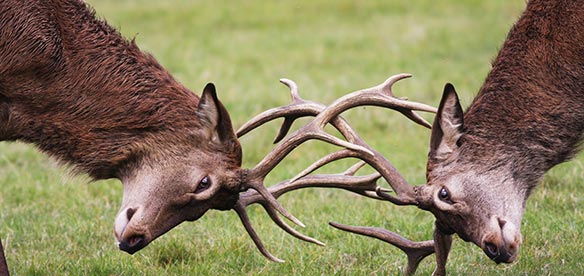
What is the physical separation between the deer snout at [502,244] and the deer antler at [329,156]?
0.57 meters

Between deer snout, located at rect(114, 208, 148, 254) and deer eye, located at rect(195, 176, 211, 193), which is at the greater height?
deer eye, located at rect(195, 176, 211, 193)

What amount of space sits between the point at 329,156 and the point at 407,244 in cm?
83

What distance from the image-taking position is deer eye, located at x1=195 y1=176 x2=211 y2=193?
22.0 ft

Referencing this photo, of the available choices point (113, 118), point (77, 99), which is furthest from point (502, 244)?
point (77, 99)

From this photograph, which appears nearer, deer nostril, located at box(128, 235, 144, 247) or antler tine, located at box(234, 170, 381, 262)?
deer nostril, located at box(128, 235, 144, 247)

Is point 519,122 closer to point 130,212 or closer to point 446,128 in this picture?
point 446,128

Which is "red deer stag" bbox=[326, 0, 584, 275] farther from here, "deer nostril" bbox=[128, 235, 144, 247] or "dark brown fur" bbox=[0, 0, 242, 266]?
"deer nostril" bbox=[128, 235, 144, 247]

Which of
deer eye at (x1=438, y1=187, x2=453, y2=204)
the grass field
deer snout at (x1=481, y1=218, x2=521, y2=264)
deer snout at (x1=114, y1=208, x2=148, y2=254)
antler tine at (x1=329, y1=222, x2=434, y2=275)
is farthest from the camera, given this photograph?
the grass field

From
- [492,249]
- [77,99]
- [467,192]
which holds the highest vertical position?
[77,99]

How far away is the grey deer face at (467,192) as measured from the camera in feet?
21.3

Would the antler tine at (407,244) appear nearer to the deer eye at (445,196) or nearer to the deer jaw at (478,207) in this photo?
the deer jaw at (478,207)

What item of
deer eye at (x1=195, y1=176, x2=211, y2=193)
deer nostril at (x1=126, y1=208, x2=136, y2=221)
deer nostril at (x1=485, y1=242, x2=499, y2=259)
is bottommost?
deer nostril at (x1=485, y1=242, x2=499, y2=259)

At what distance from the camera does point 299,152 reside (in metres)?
10.8

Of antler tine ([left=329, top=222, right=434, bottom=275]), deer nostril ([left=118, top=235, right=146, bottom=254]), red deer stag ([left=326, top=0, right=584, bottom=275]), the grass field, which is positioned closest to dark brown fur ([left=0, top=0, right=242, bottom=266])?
deer nostril ([left=118, top=235, right=146, bottom=254])
